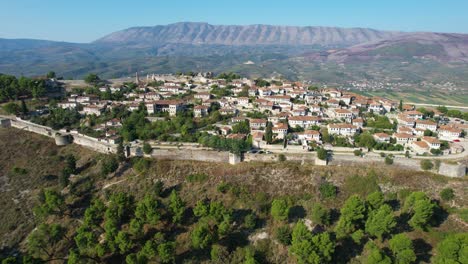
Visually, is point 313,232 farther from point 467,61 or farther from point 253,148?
point 467,61

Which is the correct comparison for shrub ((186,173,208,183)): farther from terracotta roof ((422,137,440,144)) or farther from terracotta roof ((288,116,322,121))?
terracotta roof ((422,137,440,144))

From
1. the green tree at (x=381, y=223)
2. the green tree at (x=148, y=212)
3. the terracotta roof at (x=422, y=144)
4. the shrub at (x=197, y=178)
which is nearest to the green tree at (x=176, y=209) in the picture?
the green tree at (x=148, y=212)

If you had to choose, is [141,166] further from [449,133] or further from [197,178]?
[449,133]

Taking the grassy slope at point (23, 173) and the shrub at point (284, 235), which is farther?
the grassy slope at point (23, 173)


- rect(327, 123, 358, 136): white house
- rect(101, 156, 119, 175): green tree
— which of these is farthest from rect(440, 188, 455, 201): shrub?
rect(101, 156, 119, 175): green tree

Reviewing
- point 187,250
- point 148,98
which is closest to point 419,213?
point 187,250

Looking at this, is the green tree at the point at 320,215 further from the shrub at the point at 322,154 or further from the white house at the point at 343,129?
the white house at the point at 343,129
